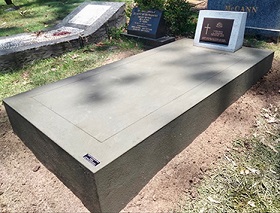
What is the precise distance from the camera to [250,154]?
8.56 feet

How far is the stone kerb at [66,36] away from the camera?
15.4 ft

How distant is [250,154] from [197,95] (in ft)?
2.58

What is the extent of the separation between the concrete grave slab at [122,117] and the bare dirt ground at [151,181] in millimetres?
85

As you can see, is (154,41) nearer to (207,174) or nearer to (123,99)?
(123,99)

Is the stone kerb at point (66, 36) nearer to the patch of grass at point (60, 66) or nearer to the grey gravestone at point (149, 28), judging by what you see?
the patch of grass at point (60, 66)

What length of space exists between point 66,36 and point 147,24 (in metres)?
1.77

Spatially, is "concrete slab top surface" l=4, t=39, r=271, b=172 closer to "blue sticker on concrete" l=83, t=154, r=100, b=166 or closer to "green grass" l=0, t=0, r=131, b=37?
"blue sticker on concrete" l=83, t=154, r=100, b=166

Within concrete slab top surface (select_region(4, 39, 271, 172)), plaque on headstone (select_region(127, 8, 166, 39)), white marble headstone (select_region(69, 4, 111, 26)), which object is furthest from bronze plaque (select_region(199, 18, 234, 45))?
white marble headstone (select_region(69, 4, 111, 26))

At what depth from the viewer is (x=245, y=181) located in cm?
230

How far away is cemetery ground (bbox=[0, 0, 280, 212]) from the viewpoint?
2152 millimetres

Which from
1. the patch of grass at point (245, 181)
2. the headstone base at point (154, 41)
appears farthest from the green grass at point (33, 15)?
the patch of grass at point (245, 181)

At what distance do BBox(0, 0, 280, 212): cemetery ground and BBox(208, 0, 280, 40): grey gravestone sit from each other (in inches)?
112

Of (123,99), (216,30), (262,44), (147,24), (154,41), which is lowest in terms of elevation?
(262,44)

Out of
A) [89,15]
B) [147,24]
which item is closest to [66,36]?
[89,15]
